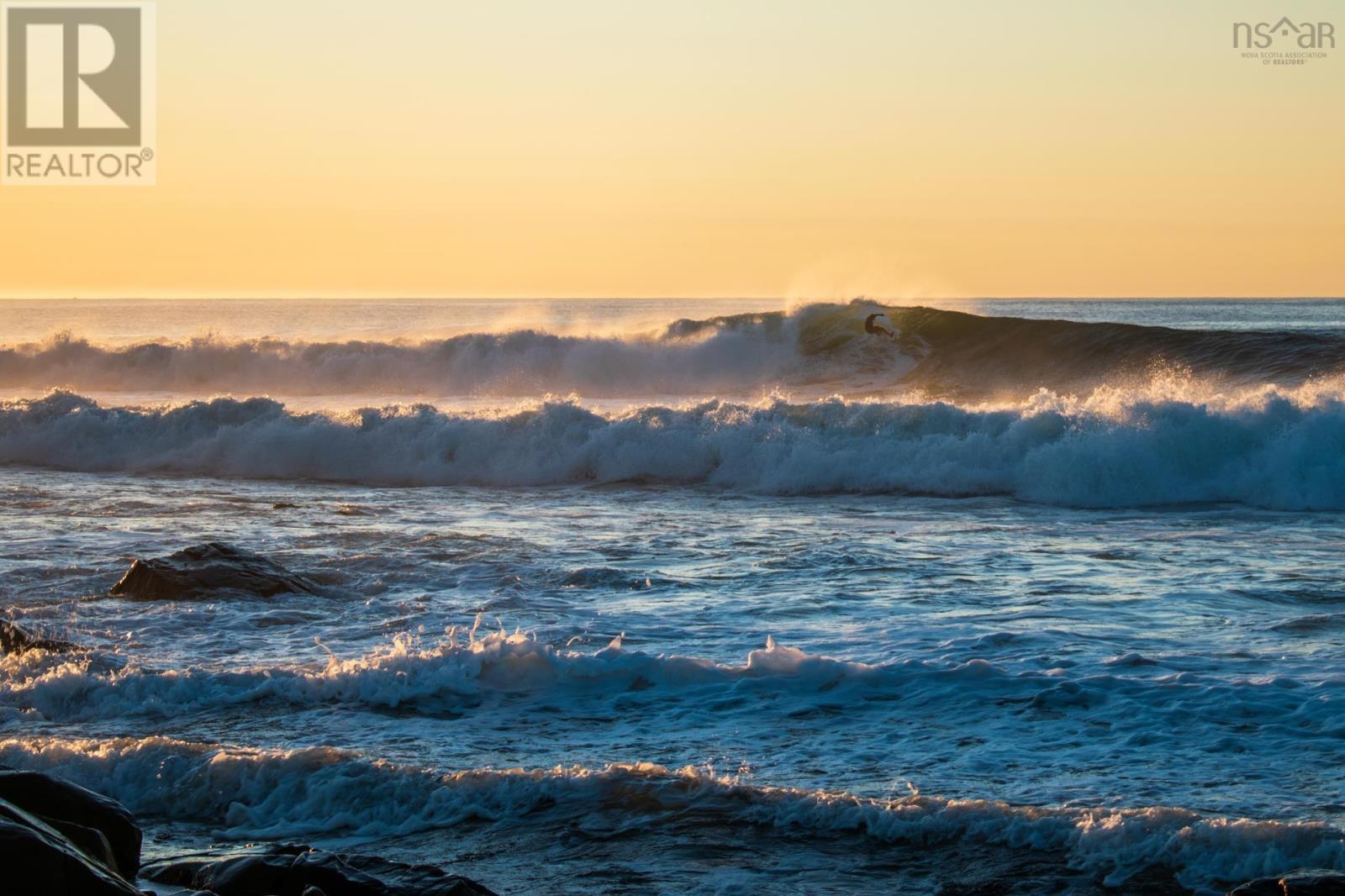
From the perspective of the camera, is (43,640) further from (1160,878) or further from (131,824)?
(1160,878)

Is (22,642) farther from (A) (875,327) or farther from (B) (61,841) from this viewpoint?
(A) (875,327)

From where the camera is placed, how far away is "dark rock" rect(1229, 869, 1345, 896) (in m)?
4.56

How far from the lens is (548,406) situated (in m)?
21.4

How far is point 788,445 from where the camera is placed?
1902 cm

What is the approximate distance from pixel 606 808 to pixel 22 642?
4.60 meters

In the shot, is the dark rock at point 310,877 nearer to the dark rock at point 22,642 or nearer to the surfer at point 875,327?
the dark rock at point 22,642

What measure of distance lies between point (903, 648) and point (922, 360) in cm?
2382

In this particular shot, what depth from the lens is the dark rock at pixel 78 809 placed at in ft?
16.0

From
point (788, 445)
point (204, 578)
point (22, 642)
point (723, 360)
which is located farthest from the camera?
point (723, 360)

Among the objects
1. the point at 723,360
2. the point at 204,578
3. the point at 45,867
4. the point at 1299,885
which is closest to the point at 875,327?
the point at 723,360

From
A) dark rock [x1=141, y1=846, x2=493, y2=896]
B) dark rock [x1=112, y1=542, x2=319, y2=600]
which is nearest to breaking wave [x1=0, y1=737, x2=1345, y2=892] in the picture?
dark rock [x1=141, y1=846, x2=493, y2=896]

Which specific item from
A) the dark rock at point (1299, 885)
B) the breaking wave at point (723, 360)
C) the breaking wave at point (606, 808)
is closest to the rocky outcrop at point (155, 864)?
the breaking wave at point (606, 808)

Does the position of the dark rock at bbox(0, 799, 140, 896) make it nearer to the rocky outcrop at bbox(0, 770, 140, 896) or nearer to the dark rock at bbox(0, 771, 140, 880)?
the rocky outcrop at bbox(0, 770, 140, 896)

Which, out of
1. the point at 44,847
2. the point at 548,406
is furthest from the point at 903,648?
the point at 548,406
